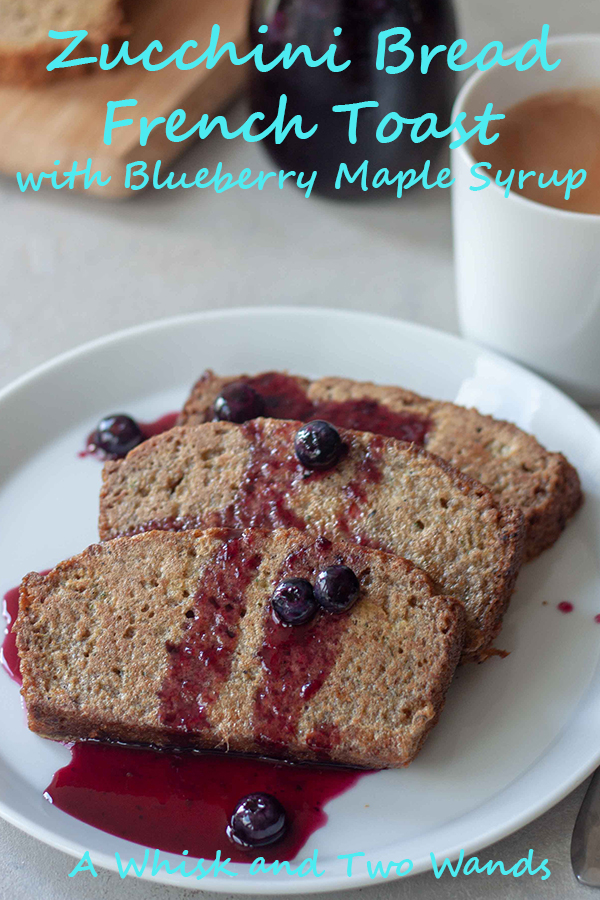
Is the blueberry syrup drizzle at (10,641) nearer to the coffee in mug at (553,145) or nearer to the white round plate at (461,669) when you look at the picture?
the white round plate at (461,669)

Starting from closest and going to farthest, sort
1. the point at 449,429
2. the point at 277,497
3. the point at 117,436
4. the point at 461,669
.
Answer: the point at 461,669 < the point at 277,497 < the point at 449,429 < the point at 117,436

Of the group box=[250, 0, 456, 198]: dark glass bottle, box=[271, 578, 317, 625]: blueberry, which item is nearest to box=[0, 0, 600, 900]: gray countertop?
box=[250, 0, 456, 198]: dark glass bottle

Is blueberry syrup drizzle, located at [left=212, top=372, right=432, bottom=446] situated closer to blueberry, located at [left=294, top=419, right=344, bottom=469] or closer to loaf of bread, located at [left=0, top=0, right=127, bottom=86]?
blueberry, located at [left=294, top=419, right=344, bottom=469]

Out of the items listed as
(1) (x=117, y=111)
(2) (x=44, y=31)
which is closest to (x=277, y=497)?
(1) (x=117, y=111)

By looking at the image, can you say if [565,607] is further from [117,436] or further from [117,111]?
[117,111]

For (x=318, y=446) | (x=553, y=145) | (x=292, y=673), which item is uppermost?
(x=553, y=145)

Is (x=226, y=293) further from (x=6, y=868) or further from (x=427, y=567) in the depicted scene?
(x=6, y=868)
